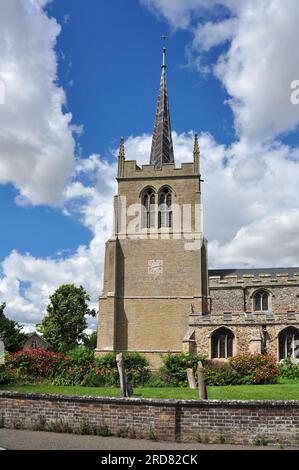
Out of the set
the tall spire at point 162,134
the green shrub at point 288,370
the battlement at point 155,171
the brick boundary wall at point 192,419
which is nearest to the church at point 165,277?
the battlement at point 155,171

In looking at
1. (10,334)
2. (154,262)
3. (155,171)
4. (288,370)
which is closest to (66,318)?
(10,334)

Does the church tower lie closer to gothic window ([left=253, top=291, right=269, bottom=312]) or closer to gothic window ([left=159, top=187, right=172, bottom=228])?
gothic window ([left=159, top=187, right=172, bottom=228])

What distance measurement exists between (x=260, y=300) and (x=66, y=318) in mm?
18232

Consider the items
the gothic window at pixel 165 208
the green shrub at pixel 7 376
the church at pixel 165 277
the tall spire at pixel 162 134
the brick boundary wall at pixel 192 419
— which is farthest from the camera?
the tall spire at pixel 162 134

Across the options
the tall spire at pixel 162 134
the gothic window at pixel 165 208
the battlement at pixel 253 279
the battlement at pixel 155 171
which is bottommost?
the battlement at pixel 253 279

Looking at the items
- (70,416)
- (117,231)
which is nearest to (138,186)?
(117,231)

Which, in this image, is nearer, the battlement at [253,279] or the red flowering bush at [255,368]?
the red flowering bush at [255,368]

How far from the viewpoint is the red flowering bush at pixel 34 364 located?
66.5 ft

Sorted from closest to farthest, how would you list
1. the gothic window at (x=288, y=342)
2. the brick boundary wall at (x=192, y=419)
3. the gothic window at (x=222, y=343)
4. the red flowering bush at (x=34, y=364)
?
the brick boundary wall at (x=192, y=419), the red flowering bush at (x=34, y=364), the gothic window at (x=288, y=342), the gothic window at (x=222, y=343)

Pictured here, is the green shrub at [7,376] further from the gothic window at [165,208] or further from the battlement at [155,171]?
the battlement at [155,171]

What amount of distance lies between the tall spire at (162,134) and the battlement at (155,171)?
113 cm

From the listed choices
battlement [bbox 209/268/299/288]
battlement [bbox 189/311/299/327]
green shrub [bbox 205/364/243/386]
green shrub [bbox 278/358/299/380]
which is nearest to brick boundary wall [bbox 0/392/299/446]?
green shrub [bbox 205/364/243/386]

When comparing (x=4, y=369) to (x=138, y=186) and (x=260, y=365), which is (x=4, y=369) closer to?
(x=260, y=365)
